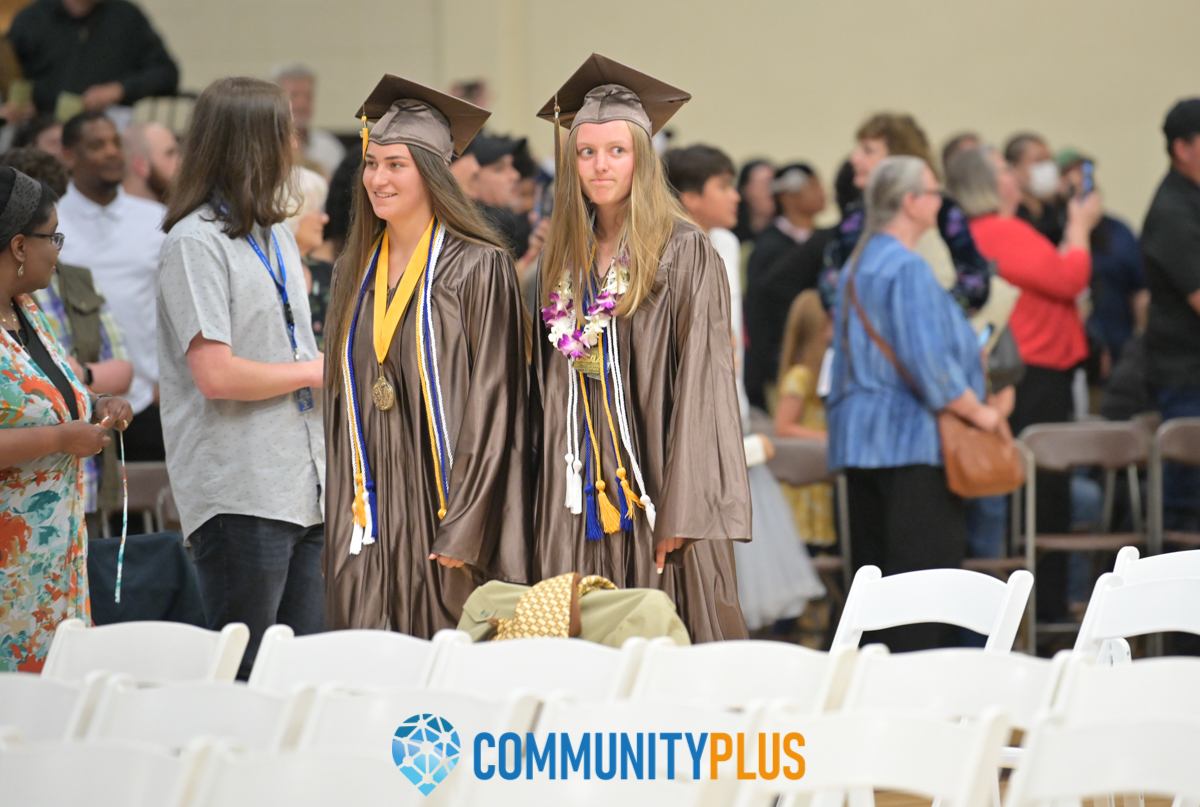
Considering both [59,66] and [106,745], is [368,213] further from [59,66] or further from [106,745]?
[59,66]

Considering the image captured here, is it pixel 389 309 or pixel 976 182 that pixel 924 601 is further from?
pixel 976 182

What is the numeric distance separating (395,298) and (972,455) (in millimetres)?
2124

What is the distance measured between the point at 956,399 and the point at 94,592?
103 inches

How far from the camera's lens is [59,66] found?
21.0 ft

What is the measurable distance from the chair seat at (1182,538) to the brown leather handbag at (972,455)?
94 cm

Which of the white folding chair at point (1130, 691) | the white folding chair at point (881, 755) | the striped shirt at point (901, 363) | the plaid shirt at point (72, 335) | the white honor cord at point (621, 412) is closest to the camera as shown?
the white folding chair at point (881, 755)

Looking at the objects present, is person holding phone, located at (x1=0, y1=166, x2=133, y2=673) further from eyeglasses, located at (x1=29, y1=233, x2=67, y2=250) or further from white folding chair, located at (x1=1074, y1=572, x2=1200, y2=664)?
white folding chair, located at (x1=1074, y1=572, x2=1200, y2=664)

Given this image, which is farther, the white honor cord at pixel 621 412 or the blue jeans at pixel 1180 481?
the blue jeans at pixel 1180 481

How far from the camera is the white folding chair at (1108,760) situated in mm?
1768

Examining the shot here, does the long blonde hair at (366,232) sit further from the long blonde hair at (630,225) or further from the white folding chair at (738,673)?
the white folding chair at (738,673)

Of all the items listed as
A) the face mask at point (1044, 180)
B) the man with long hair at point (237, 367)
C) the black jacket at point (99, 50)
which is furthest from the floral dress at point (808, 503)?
the black jacket at point (99, 50)

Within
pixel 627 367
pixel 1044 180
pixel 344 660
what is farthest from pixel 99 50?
pixel 344 660

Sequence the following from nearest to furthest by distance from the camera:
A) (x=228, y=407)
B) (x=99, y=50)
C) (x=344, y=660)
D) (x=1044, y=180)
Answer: (x=344, y=660) < (x=228, y=407) < (x=99, y=50) < (x=1044, y=180)

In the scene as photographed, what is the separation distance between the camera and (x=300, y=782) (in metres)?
1.86
